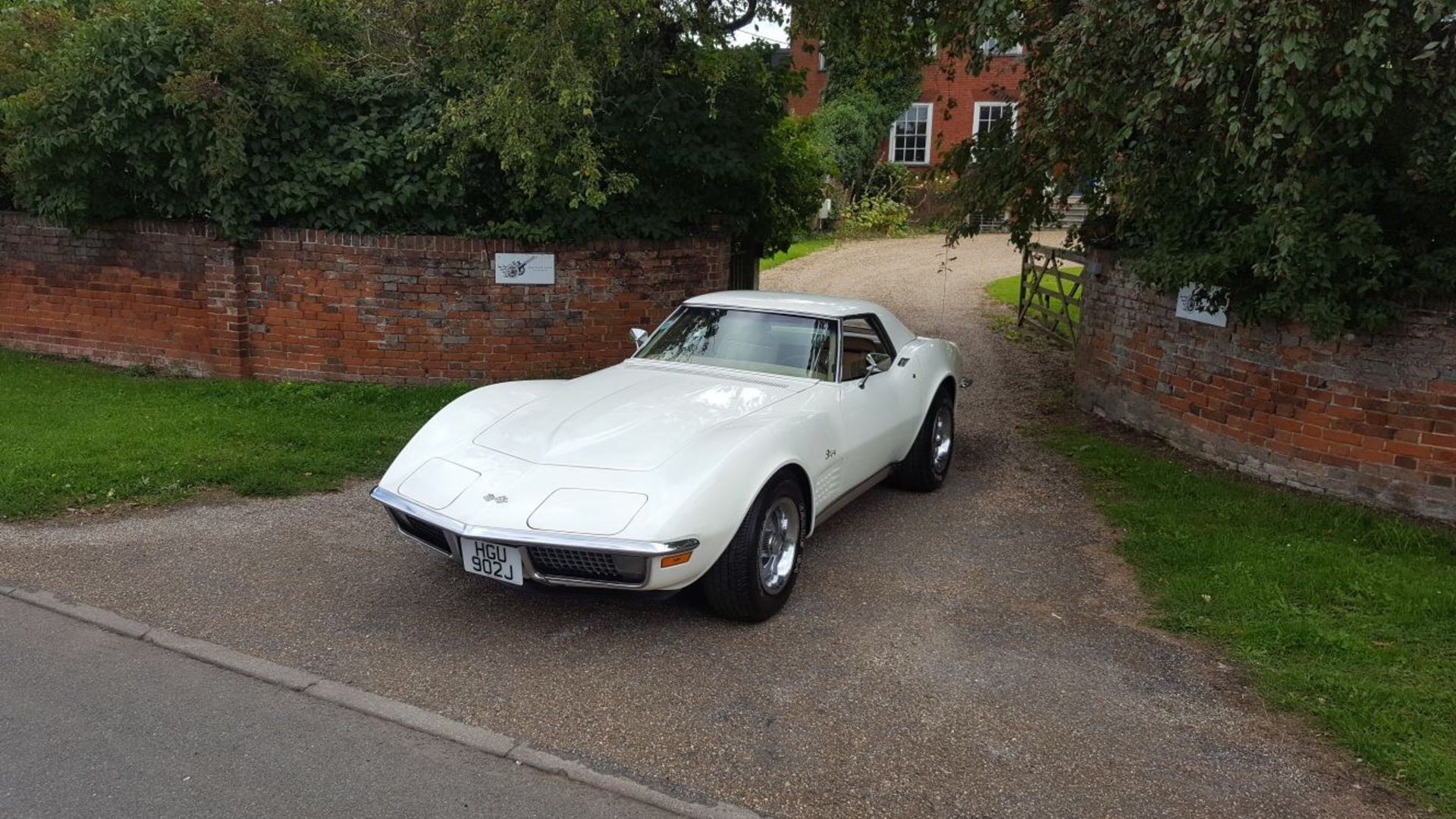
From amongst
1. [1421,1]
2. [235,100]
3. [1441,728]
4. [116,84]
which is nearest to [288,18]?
[235,100]

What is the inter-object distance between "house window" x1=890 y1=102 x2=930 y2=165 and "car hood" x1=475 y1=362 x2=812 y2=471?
26.1 meters

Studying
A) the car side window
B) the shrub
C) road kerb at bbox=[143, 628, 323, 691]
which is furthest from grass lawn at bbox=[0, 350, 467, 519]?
the shrub

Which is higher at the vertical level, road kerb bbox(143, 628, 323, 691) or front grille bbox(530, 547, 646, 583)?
front grille bbox(530, 547, 646, 583)

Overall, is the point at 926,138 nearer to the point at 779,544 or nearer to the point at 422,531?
the point at 779,544

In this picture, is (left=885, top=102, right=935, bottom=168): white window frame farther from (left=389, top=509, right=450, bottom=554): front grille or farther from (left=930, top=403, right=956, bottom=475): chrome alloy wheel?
(left=389, top=509, right=450, bottom=554): front grille

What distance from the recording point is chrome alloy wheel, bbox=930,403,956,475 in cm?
705

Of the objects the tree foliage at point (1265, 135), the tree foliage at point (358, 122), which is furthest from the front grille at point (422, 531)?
the tree foliage at point (1265, 135)

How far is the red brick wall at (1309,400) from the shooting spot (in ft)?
20.6

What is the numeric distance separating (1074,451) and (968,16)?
335 cm

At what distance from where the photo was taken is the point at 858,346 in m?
6.29

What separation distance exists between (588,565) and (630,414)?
3.49ft

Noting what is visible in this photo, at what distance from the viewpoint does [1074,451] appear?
8.12 m

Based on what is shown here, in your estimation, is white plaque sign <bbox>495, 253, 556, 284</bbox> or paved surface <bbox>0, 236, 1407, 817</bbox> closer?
paved surface <bbox>0, 236, 1407, 817</bbox>

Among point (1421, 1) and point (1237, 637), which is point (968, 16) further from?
point (1237, 637)
